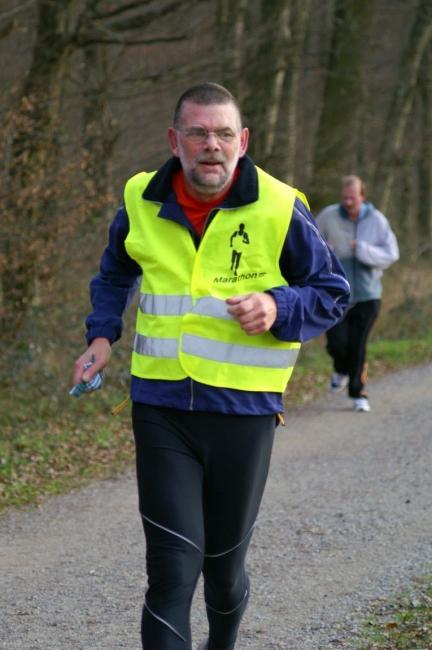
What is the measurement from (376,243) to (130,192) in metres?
7.70

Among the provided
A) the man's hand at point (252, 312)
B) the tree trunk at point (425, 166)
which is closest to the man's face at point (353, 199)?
the man's hand at point (252, 312)

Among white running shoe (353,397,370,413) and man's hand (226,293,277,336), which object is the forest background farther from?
man's hand (226,293,277,336)

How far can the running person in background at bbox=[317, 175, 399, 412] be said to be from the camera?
11.9 m

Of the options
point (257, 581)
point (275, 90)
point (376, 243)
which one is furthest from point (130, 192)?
point (275, 90)

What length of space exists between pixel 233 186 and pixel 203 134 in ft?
0.72

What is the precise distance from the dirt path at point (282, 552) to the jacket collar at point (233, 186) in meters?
2.14

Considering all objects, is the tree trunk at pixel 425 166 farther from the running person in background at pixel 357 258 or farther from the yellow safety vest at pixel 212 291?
the yellow safety vest at pixel 212 291

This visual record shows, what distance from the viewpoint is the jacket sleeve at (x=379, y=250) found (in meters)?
11.8

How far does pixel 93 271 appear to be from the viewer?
39.1 ft

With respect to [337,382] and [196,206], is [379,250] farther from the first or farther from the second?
[196,206]

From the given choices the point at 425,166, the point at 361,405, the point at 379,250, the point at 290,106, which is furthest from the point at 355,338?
the point at 425,166

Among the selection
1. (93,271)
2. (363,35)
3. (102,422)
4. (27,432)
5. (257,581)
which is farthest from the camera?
(363,35)

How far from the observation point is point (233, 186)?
440 cm

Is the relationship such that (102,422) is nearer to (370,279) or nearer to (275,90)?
(370,279)
